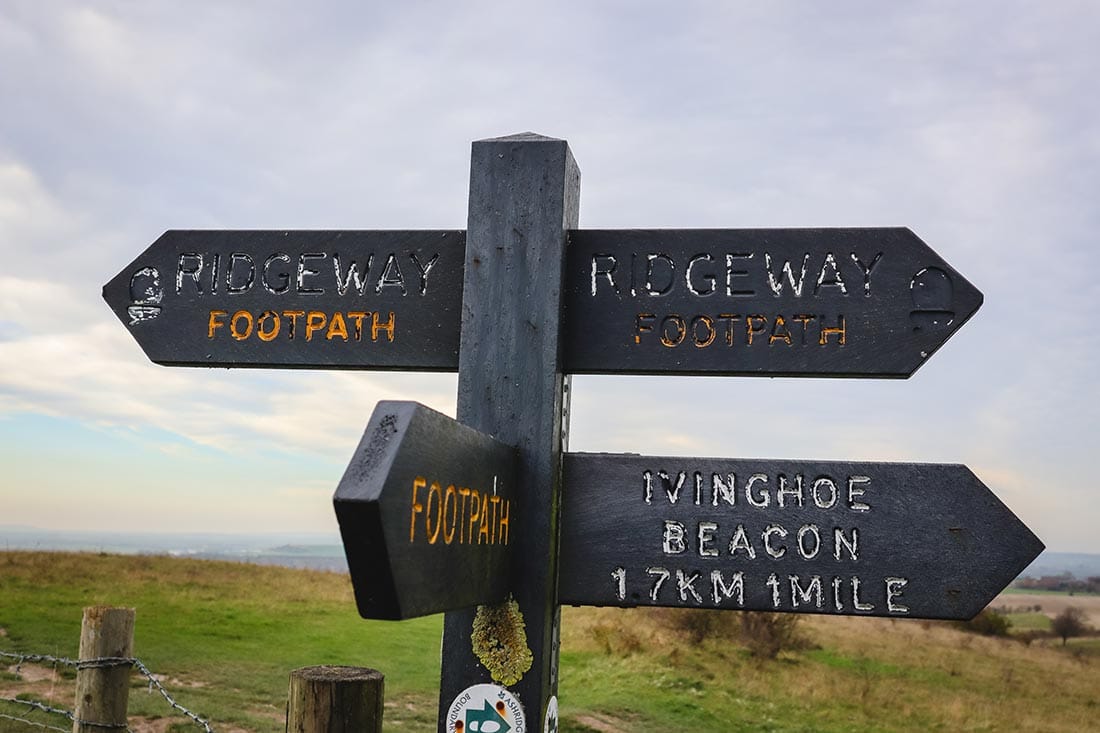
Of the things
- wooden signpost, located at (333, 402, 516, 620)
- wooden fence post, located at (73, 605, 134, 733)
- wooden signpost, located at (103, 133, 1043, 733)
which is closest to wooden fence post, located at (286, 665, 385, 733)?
wooden signpost, located at (333, 402, 516, 620)

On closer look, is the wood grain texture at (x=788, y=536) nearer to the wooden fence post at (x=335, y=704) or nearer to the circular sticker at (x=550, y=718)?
the circular sticker at (x=550, y=718)

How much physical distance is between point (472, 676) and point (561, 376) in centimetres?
117

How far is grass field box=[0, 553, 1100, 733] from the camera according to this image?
12.8 m

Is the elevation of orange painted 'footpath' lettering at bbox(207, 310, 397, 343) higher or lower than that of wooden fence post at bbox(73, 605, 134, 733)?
higher

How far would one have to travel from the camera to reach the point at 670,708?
13.3 meters

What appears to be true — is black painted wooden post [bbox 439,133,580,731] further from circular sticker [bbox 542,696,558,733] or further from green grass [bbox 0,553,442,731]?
green grass [bbox 0,553,442,731]

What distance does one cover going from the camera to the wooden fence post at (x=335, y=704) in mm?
2379

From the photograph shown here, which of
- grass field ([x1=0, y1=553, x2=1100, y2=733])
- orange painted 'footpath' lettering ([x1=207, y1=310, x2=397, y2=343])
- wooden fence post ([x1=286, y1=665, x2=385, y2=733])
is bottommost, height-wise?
grass field ([x1=0, y1=553, x2=1100, y2=733])

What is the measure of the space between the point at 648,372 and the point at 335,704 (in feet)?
5.79

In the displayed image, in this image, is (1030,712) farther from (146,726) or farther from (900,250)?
(900,250)

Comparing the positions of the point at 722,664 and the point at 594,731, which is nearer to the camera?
the point at 594,731

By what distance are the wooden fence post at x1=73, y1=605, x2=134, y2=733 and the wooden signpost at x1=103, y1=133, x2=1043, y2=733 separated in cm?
183

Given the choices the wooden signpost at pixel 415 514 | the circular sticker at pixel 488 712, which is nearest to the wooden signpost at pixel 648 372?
the circular sticker at pixel 488 712

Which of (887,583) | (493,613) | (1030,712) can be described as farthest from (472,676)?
(1030,712)
